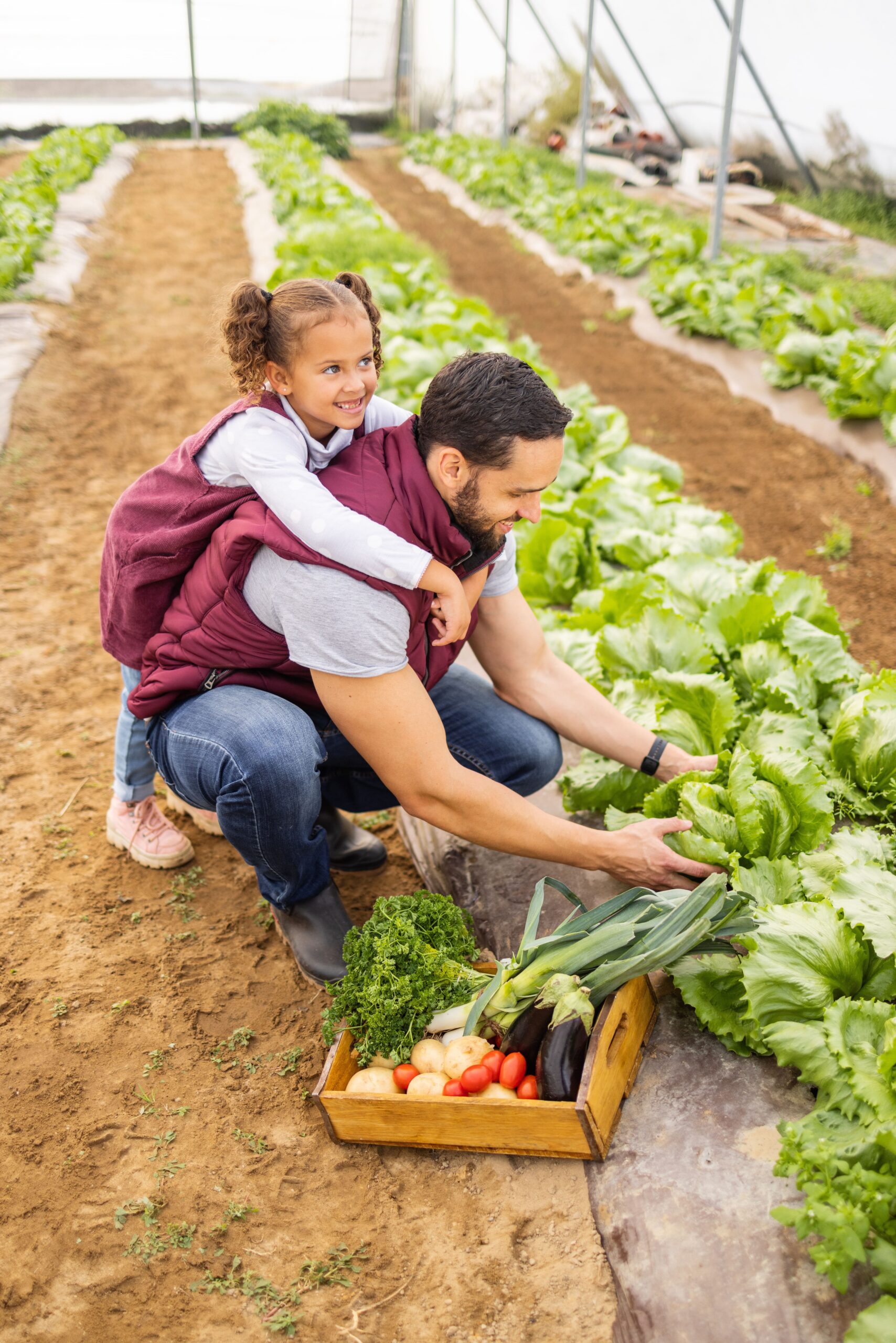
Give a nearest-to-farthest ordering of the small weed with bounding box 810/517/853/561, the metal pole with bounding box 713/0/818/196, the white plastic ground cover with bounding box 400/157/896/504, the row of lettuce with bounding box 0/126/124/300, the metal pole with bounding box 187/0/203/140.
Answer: the small weed with bounding box 810/517/853/561 → the white plastic ground cover with bounding box 400/157/896/504 → the row of lettuce with bounding box 0/126/124/300 → the metal pole with bounding box 713/0/818/196 → the metal pole with bounding box 187/0/203/140

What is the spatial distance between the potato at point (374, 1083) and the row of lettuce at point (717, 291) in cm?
504

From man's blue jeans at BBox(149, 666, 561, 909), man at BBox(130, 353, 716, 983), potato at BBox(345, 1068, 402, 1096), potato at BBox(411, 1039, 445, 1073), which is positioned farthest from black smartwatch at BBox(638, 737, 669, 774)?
potato at BBox(345, 1068, 402, 1096)

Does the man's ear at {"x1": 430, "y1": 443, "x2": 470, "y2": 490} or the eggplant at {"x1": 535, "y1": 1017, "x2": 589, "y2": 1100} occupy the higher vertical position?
the man's ear at {"x1": 430, "y1": 443, "x2": 470, "y2": 490}

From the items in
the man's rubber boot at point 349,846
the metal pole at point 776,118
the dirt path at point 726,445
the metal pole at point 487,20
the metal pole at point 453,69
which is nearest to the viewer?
the man's rubber boot at point 349,846

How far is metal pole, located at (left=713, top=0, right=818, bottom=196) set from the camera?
10555 mm

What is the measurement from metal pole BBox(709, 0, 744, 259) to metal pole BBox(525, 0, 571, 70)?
8.81 meters

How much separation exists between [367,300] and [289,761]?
1.22 meters

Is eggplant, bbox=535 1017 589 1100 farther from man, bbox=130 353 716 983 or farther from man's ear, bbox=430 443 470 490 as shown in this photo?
man's ear, bbox=430 443 470 490

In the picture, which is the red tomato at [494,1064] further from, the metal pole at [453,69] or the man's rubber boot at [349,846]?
the metal pole at [453,69]

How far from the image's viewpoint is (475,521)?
223 centimetres

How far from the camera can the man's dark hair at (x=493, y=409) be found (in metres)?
2.04

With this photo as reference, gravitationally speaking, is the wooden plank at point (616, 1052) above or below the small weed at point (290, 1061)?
above

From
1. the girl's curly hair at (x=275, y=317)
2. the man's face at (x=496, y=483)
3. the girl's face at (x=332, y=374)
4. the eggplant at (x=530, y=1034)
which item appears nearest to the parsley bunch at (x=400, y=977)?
the eggplant at (x=530, y=1034)

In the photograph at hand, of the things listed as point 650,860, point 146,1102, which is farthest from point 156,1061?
point 650,860
